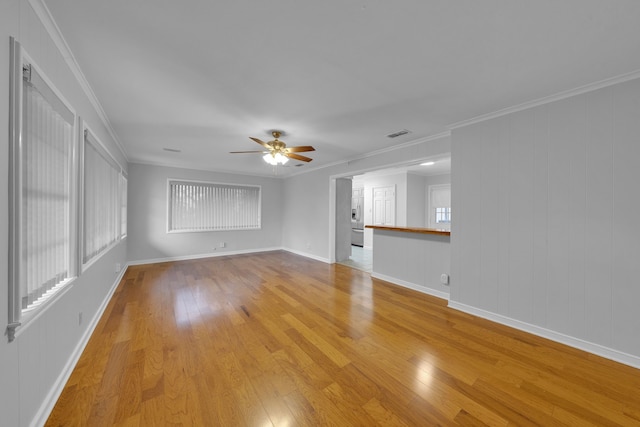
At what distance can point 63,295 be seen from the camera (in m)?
1.71

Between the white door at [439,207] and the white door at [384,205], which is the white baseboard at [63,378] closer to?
the white door at [384,205]

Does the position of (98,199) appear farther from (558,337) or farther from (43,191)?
(558,337)

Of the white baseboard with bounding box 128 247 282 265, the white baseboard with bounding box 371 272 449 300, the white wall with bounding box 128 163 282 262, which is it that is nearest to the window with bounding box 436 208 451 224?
the white baseboard with bounding box 371 272 449 300

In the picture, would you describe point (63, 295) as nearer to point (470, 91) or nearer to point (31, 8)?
point (31, 8)

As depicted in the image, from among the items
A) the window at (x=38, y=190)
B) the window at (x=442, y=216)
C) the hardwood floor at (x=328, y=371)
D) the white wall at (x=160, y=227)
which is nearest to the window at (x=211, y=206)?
the white wall at (x=160, y=227)

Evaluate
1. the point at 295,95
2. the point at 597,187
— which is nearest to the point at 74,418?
the point at 295,95

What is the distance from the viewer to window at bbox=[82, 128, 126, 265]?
7.36 ft

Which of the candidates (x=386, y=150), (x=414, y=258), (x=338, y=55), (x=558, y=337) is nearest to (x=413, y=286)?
(x=414, y=258)

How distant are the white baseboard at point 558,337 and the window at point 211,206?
5707 mm

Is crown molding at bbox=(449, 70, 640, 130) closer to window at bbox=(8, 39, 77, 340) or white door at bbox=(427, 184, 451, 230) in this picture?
window at bbox=(8, 39, 77, 340)

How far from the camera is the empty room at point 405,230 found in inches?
54.3

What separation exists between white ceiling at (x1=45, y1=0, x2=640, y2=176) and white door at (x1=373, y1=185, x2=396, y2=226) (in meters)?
4.42

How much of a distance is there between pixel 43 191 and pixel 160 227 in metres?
4.76

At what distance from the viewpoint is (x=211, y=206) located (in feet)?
21.0
